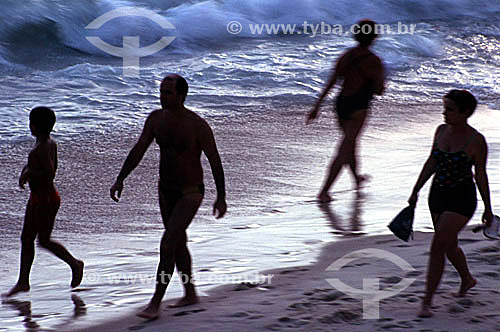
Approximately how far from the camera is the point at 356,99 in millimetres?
7922

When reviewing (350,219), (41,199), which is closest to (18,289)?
(41,199)

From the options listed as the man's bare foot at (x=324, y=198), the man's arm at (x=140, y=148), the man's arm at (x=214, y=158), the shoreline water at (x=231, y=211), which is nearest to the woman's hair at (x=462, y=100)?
the man's arm at (x=214, y=158)

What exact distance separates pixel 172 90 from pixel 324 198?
3.22m

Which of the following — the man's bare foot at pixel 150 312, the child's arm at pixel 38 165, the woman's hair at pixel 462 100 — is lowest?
the man's bare foot at pixel 150 312

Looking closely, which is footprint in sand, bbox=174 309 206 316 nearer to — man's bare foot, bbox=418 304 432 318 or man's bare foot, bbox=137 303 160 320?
man's bare foot, bbox=137 303 160 320

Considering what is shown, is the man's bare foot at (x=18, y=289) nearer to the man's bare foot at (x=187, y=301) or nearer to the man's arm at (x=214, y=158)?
the man's bare foot at (x=187, y=301)

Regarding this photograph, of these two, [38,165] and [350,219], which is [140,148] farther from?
[350,219]

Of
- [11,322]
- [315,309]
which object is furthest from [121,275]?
[315,309]

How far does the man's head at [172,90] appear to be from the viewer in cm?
484

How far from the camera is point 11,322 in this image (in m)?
4.93

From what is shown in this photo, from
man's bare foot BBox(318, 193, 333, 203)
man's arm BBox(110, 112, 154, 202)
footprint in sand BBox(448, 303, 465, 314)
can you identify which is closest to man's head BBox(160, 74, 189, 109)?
man's arm BBox(110, 112, 154, 202)

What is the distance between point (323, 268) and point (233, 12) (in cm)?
1724

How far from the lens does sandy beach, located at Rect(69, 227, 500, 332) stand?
4551mm

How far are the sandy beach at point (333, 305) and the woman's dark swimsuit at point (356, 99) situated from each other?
235 centimetres
